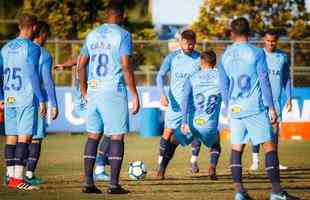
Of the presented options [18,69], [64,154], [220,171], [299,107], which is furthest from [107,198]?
[299,107]

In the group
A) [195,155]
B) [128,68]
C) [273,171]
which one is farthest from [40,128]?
[273,171]

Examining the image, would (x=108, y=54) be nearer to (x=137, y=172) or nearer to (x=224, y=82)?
(x=224, y=82)

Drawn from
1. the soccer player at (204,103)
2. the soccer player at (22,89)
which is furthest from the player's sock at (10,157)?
the soccer player at (204,103)

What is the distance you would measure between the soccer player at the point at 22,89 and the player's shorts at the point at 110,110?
3.25ft

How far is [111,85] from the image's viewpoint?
42.9ft

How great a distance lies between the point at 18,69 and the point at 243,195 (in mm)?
3514

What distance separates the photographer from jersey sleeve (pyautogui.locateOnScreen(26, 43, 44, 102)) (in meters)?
13.8

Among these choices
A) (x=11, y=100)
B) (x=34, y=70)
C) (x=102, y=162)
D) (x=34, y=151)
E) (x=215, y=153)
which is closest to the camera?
(x=34, y=70)

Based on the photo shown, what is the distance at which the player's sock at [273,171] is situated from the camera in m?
12.4

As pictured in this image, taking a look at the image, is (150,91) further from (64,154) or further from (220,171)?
(220,171)

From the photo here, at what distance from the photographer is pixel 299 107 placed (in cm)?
2747

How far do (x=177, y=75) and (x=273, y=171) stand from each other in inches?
171

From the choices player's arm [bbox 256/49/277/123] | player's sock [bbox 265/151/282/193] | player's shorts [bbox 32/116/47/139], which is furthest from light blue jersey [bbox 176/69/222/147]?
player's arm [bbox 256/49/277/123]

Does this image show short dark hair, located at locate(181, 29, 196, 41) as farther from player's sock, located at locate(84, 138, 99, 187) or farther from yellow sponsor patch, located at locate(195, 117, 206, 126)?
player's sock, located at locate(84, 138, 99, 187)
